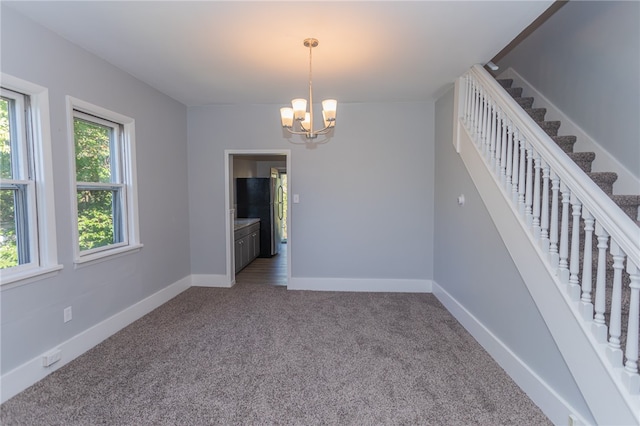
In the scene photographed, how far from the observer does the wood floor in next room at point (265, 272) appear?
4609 mm

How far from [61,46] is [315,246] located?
317 centimetres

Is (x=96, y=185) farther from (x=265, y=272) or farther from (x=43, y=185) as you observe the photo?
(x=265, y=272)

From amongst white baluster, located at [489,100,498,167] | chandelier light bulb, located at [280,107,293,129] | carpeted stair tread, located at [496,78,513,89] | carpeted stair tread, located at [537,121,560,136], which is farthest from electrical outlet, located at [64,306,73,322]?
carpeted stair tread, located at [496,78,513,89]

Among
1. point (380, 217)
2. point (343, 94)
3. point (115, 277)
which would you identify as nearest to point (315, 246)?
point (380, 217)

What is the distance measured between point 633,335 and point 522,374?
945mm

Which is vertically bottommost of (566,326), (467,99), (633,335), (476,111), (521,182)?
(566,326)

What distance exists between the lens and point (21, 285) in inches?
79.0

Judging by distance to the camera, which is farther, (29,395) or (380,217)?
(380,217)

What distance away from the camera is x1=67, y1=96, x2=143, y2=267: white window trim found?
240 centimetres

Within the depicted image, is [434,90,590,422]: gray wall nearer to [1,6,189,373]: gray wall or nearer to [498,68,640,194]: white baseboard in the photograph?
[498,68,640,194]: white baseboard

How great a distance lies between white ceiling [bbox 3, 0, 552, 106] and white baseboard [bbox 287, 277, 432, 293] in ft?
8.06

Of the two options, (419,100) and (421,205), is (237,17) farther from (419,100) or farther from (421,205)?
(421,205)

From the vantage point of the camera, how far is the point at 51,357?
218 centimetres

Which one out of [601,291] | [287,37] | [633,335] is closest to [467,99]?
[287,37]
